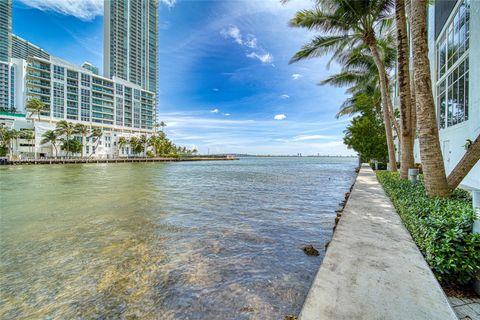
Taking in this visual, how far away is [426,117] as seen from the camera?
5.55 metres

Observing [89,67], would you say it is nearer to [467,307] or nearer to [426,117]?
[426,117]

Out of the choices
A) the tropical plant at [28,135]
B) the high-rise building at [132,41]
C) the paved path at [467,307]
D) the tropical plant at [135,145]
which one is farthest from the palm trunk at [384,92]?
the high-rise building at [132,41]

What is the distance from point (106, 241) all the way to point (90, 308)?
2.73 meters

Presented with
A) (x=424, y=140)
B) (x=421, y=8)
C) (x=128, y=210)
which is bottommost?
(x=128, y=210)

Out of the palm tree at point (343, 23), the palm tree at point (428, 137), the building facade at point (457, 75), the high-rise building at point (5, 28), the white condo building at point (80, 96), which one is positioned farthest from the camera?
the high-rise building at point (5, 28)

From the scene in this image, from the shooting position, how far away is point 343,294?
7.99 feet

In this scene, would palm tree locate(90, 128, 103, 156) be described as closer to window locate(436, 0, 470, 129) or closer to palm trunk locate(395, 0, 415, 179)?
window locate(436, 0, 470, 129)

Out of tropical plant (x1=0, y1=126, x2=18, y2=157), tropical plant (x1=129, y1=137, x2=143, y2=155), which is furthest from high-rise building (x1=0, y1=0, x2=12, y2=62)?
tropical plant (x1=129, y1=137, x2=143, y2=155)

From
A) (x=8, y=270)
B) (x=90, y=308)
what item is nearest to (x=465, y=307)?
Result: (x=90, y=308)

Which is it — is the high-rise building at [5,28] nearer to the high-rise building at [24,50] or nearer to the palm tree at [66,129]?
the high-rise building at [24,50]

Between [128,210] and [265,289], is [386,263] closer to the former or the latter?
[265,289]

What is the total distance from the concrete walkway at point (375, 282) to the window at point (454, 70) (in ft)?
34.8

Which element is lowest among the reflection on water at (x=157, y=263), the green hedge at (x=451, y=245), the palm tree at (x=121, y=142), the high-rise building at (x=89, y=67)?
the reflection on water at (x=157, y=263)

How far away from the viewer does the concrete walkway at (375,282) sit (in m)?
2.15
